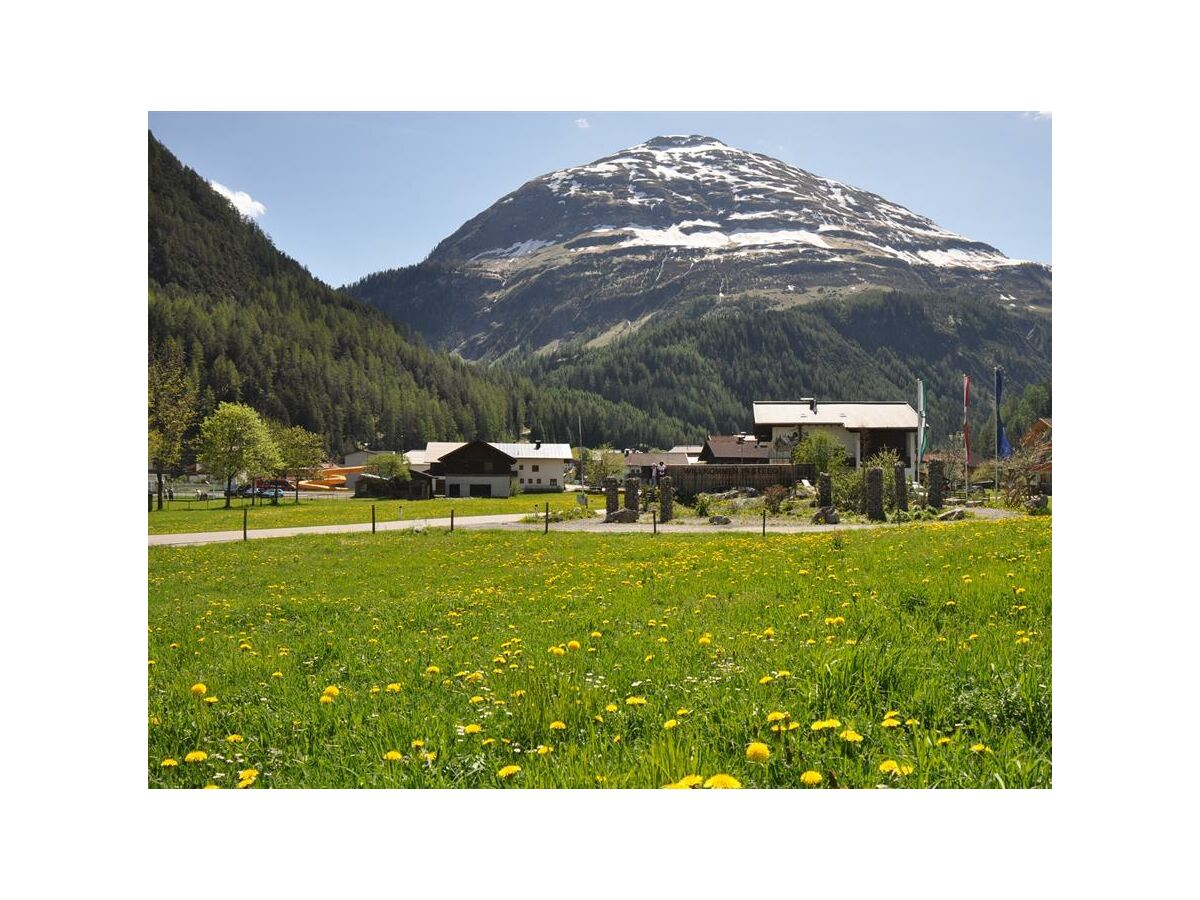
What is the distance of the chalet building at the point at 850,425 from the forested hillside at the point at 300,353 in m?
27.8

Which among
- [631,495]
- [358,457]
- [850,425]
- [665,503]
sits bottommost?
[665,503]

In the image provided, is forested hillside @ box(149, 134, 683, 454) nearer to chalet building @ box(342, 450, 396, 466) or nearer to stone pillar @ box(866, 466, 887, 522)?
Result: chalet building @ box(342, 450, 396, 466)

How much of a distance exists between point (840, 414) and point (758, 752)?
4226cm

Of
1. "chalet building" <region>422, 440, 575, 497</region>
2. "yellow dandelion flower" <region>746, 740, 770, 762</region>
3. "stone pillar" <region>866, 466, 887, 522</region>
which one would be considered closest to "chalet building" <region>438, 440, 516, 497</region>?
"chalet building" <region>422, 440, 575, 497</region>

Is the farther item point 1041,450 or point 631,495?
point 631,495

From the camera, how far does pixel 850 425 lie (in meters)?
41.4

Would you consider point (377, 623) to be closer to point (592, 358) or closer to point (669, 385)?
point (669, 385)

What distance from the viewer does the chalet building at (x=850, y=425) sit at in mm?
41000

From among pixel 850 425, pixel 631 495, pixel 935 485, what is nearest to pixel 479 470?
pixel 850 425

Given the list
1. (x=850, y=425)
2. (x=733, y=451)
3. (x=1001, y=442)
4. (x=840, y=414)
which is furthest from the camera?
(x=733, y=451)

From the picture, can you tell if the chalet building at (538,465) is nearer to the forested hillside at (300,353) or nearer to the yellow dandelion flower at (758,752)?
the forested hillside at (300,353)

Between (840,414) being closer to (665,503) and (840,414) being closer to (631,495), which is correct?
(665,503)

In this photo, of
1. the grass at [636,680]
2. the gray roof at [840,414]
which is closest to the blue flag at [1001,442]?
the grass at [636,680]

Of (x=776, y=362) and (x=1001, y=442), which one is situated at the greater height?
(x=776, y=362)
